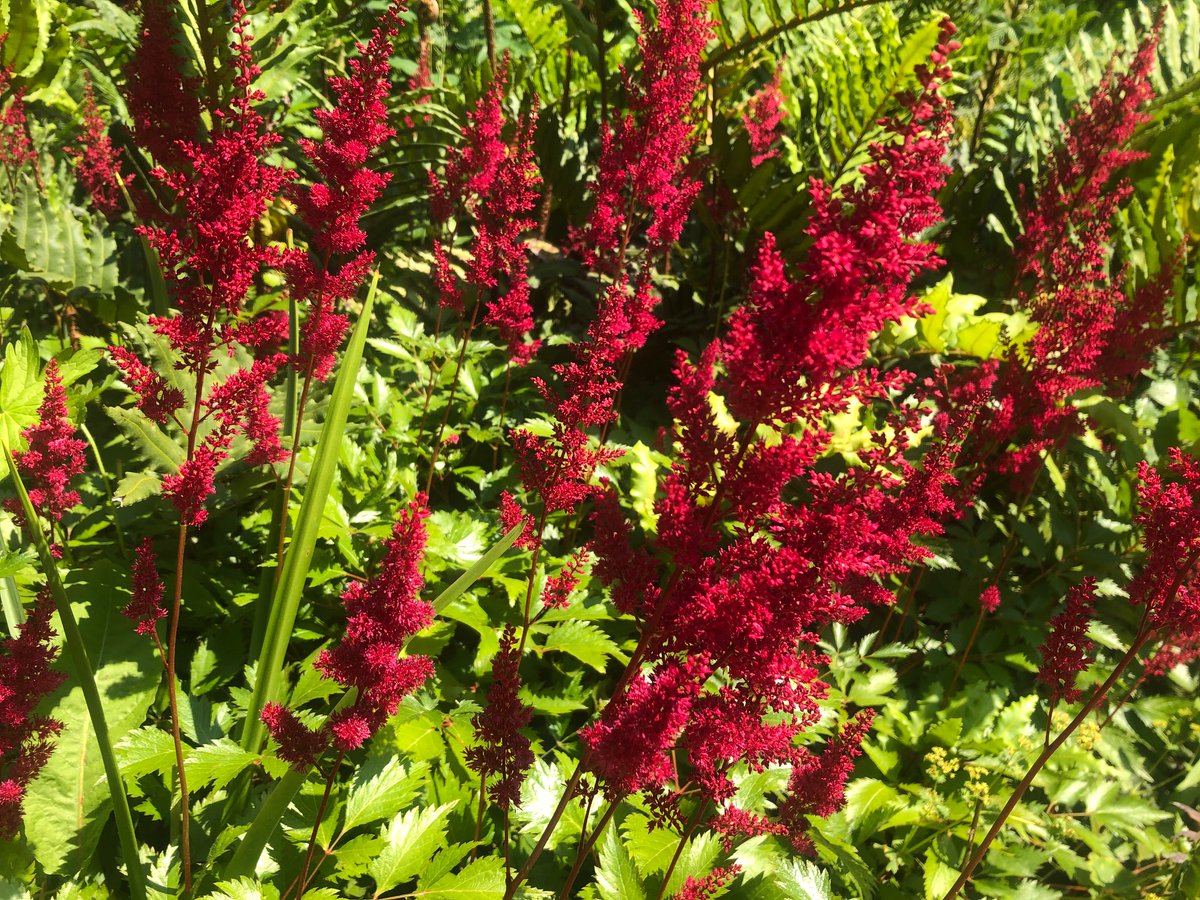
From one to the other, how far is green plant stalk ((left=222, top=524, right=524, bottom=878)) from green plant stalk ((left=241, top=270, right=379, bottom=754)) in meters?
0.24

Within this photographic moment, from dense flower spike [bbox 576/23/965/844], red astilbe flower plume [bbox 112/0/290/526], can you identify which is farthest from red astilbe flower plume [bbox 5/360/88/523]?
dense flower spike [bbox 576/23/965/844]

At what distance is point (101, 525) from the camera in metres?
2.55

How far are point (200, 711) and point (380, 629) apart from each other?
108 cm

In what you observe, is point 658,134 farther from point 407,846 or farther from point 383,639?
point 407,846

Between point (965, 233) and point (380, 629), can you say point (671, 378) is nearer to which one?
point (965, 233)

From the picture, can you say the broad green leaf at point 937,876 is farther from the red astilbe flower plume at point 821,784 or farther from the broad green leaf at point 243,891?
the broad green leaf at point 243,891

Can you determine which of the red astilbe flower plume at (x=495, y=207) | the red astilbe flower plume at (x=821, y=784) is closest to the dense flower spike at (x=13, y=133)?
the red astilbe flower plume at (x=495, y=207)

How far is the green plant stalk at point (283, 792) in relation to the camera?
1.48 m

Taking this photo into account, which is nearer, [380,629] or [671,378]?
[380,629]

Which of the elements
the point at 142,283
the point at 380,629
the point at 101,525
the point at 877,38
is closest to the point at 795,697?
the point at 380,629

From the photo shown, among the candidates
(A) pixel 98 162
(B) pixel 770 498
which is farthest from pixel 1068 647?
(A) pixel 98 162

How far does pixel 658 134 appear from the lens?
8.05 ft

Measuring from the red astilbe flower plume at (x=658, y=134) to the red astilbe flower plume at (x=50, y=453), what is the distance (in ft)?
4.97

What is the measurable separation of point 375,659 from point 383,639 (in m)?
0.05
